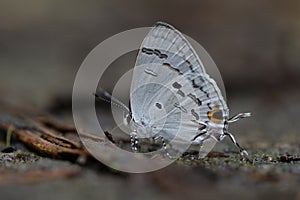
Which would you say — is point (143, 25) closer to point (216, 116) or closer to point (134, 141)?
point (216, 116)

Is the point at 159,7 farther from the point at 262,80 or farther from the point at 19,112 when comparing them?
the point at 19,112

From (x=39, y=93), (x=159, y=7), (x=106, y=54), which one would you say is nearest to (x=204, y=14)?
(x=159, y=7)

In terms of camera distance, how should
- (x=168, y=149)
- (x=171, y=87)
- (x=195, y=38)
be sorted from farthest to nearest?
(x=195, y=38) → (x=171, y=87) → (x=168, y=149)

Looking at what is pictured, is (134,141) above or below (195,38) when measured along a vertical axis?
below

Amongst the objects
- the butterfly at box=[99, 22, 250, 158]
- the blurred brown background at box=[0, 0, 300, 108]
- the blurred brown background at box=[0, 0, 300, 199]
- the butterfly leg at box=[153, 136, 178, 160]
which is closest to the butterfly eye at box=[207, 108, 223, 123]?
the butterfly at box=[99, 22, 250, 158]

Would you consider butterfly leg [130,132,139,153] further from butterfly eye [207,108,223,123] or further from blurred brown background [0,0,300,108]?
blurred brown background [0,0,300,108]

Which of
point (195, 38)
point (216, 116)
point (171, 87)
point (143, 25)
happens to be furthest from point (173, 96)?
point (143, 25)
